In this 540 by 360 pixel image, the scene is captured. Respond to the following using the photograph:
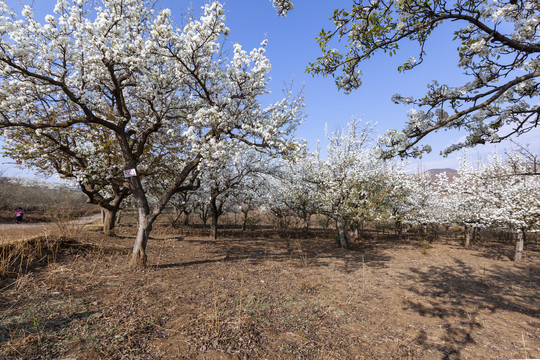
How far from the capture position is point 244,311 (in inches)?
185

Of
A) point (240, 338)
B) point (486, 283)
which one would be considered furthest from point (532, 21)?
point (486, 283)

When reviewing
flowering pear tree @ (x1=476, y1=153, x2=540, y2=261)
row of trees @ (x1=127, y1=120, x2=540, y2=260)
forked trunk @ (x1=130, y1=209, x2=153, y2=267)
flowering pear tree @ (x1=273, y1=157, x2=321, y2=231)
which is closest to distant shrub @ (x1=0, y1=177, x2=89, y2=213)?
row of trees @ (x1=127, y1=120, x2=540, y2=260)

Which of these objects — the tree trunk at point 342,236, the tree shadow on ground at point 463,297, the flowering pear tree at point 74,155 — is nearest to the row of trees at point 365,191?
the tree trunk at point 342,236

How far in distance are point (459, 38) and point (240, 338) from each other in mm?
5853

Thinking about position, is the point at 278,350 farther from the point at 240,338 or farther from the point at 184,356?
the point at 184,356

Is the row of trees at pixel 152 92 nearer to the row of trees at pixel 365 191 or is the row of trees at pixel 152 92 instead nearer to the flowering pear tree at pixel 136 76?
the flowering pear tree at pixel 136 76

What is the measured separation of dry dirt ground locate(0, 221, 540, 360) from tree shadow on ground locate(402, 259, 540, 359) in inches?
1.8

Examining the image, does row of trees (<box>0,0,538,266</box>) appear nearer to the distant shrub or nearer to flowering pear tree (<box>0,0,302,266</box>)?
flowering pear tree (<box>0,0,302,266</box>)

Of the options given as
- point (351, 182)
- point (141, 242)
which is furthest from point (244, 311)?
point (351, 182)

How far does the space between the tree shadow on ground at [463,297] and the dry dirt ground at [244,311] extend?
0.05 metres

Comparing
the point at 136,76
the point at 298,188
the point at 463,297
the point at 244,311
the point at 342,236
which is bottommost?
the point at 463,297

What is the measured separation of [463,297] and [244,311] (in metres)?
7.29

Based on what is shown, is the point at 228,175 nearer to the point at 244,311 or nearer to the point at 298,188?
the point at 298,188

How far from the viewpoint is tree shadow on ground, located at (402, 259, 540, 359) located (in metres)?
4.87
